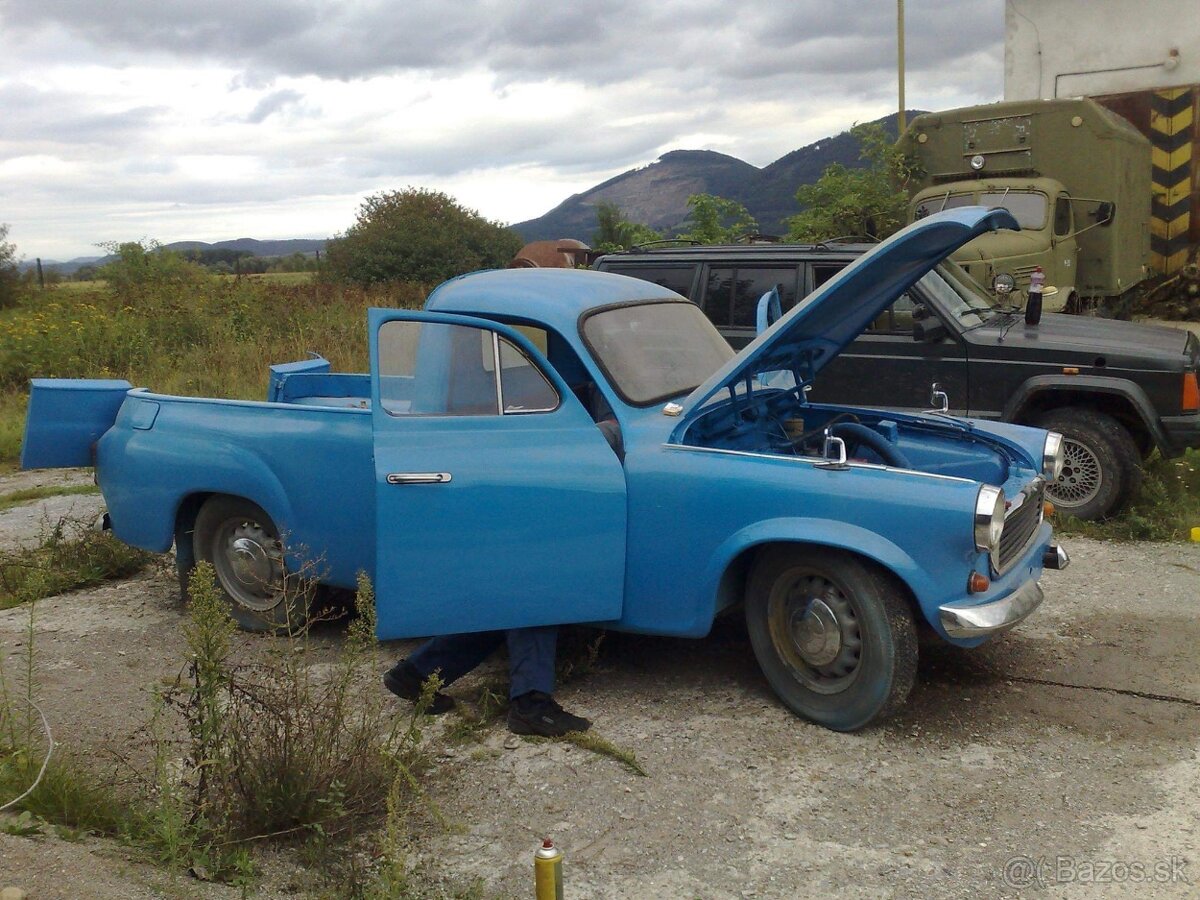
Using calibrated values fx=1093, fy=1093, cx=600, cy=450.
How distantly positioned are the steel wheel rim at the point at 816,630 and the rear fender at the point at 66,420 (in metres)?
4.05

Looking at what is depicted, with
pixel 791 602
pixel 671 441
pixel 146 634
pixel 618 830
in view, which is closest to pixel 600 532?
pixel 671 441

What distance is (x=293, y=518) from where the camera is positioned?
548cm

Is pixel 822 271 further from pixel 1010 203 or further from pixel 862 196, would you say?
pixel 862 196

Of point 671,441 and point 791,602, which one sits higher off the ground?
point 671,441

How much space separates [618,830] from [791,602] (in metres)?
1.28

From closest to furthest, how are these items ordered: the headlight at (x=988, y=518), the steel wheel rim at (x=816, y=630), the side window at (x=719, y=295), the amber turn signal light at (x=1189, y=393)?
the headlight at (x=988, y=518), the steel wheel rim at (x=816, y=630), the amber turn signal light at (x=1189, y=393), the side window at (x=719, y=295)

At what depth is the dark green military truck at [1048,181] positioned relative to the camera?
10648 mm

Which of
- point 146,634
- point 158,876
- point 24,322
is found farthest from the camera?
point 24,322

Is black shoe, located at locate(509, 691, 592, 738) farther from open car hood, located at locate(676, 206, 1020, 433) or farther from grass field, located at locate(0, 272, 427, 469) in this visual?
grass field, located at locate(0, 272, 427, 469)

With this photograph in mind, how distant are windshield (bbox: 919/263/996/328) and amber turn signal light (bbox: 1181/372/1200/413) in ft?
4.49

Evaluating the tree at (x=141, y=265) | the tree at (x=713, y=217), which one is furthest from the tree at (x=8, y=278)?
the tree at (x=713, y=217)

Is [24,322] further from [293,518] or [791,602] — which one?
[791,602]

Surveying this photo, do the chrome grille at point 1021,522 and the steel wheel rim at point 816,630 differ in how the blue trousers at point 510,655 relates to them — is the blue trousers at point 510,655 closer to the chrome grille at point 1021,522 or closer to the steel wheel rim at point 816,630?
the steel wheel rim at point 816,630

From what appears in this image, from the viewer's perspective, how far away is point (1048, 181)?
35.9 ft
